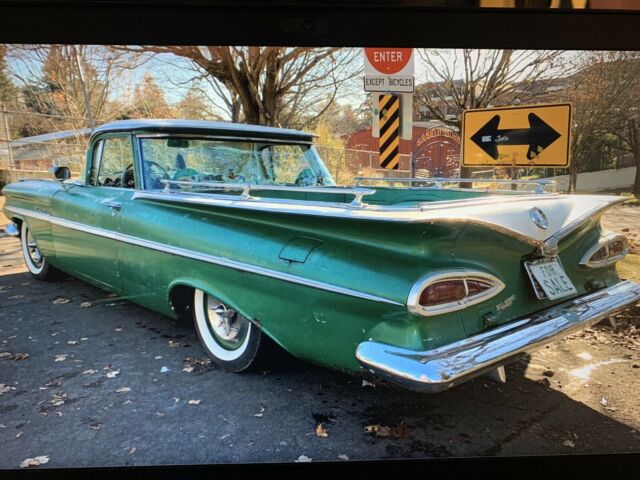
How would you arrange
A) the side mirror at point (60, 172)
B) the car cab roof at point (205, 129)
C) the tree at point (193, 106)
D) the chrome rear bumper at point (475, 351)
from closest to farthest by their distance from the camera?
the chrome rear bumper at point (475, 351), the tree at point (193, 106), the car cab roof at point (205, 129), the side mirror at point (60, 172)

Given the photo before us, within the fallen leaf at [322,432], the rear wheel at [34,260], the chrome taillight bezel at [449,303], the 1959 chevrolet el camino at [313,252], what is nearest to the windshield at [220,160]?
the 1959 chevrolet el camino at [313,252]

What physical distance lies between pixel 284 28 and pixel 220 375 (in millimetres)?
1153

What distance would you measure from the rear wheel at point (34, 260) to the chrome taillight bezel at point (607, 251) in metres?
2.15

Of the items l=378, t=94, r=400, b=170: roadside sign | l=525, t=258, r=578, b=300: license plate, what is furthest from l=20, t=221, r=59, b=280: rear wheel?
l=525, t=258, r=578, b=300: license plate

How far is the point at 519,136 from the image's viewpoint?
1480 millimetres

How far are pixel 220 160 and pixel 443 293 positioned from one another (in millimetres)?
1172

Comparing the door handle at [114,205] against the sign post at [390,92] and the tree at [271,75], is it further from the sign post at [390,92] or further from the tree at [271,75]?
the sign post at [390,92]

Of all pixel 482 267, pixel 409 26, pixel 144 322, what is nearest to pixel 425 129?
pixel 409 26

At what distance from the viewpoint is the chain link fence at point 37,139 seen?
1.38 m

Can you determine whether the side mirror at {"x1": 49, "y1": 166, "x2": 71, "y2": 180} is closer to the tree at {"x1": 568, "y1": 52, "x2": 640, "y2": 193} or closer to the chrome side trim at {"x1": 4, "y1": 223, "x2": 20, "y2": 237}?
the chrome side trim at {"x1": 4, "y1": 223, "x2": 20, "y2": 237}

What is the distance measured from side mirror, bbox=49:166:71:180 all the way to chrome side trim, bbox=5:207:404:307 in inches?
7.8

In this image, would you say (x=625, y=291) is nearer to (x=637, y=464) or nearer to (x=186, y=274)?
(x=637, y=464)

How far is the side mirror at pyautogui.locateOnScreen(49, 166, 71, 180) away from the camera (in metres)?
1.67

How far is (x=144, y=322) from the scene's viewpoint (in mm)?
1700
